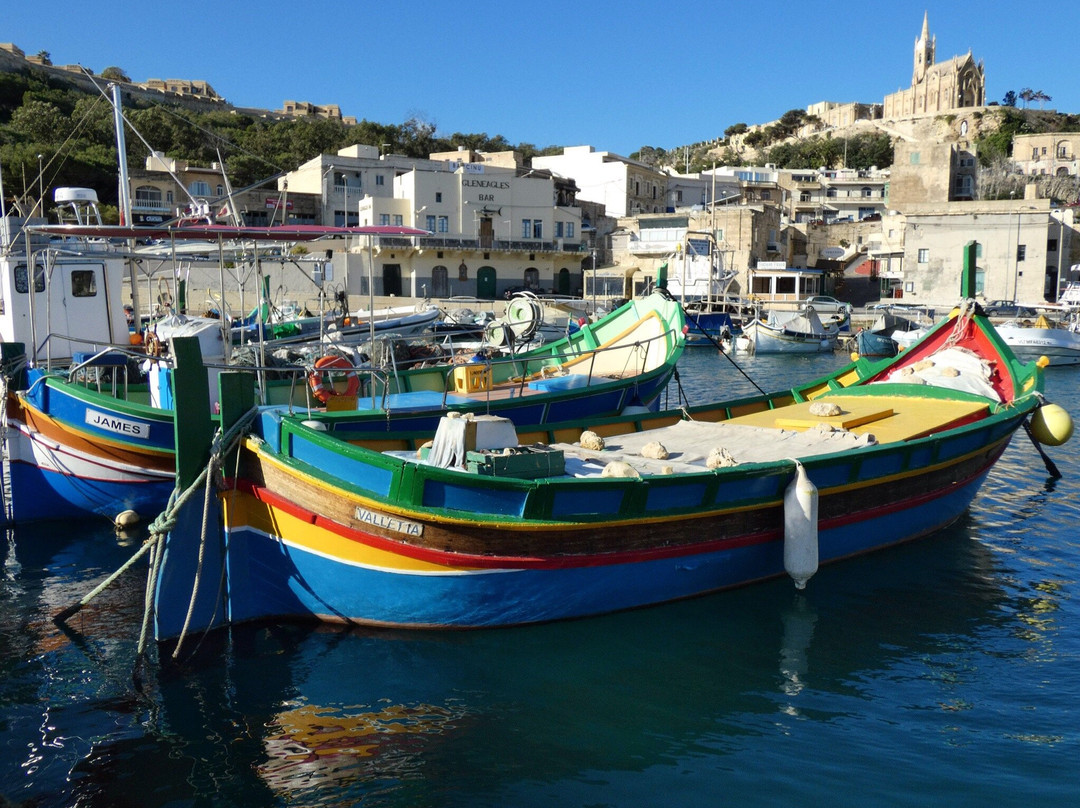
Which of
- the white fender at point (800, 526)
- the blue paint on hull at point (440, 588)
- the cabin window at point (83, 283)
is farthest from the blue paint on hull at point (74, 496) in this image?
the white fender at point (800, 526)

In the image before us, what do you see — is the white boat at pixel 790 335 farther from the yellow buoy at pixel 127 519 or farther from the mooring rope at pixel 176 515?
the mooring rope at pixel 176 515

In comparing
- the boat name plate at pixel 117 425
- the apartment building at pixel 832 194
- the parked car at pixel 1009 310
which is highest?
the apartment building at pixel 832 194

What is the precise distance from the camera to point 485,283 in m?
54.8

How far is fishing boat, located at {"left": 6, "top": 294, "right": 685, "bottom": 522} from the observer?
12000 mm

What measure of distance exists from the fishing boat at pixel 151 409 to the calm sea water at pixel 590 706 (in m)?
2.44

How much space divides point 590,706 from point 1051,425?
9503mm

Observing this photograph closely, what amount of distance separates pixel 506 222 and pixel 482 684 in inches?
1940

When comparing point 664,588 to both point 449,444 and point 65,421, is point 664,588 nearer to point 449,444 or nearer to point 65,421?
point 449,444

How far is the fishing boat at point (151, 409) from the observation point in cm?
1200

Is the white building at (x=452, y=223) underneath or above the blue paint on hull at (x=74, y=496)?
above

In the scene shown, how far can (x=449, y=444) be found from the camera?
860 cm

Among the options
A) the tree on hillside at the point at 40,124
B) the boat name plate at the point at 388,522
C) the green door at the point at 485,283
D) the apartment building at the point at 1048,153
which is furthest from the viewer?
the apartment building at the point at 1048,153

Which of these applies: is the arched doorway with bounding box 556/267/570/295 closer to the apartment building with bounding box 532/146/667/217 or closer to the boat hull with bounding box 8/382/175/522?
the apartment building with bounding box 532/146/667/217

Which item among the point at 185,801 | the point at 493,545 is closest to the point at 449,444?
the point at 493,545
